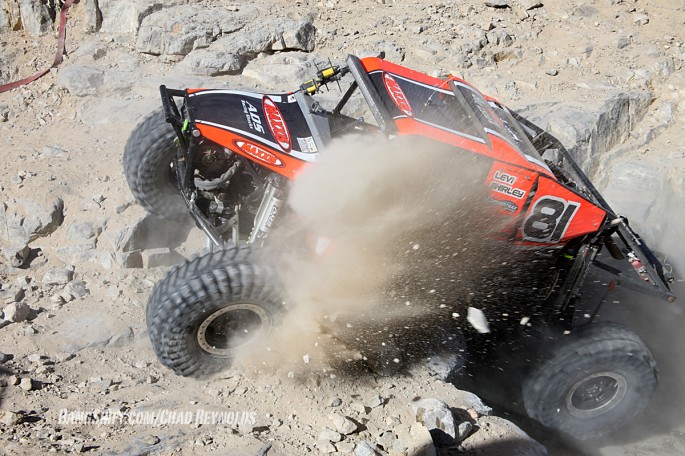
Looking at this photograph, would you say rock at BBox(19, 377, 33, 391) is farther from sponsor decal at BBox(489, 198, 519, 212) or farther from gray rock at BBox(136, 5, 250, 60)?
gray rock at BBox(136, 5, 250, 60)

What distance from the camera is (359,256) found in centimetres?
396

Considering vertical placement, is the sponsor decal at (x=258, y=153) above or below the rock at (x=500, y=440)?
above

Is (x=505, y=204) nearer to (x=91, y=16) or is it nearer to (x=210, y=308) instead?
(x=210, y=308)

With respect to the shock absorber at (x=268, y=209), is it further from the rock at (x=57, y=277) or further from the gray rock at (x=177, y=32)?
the gray rock at (x=177, y=32)

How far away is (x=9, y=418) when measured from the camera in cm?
310

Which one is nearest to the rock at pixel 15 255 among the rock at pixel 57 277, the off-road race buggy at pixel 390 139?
the rock at pixel 57 277

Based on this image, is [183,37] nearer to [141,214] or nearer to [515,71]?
[141,214]

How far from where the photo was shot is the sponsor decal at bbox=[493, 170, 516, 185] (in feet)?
12.8

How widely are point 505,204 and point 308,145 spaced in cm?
137

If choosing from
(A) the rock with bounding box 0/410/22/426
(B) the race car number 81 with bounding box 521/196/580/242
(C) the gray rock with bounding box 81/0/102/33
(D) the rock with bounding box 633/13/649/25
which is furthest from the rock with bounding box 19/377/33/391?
(D) the rock with bounding box 633/13/649/25

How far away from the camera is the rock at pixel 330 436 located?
3351 millimetres

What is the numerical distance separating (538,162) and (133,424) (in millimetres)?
3079

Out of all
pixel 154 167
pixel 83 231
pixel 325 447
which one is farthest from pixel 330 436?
pixel 83 231

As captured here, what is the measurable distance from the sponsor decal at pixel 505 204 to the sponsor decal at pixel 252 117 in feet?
5.24
